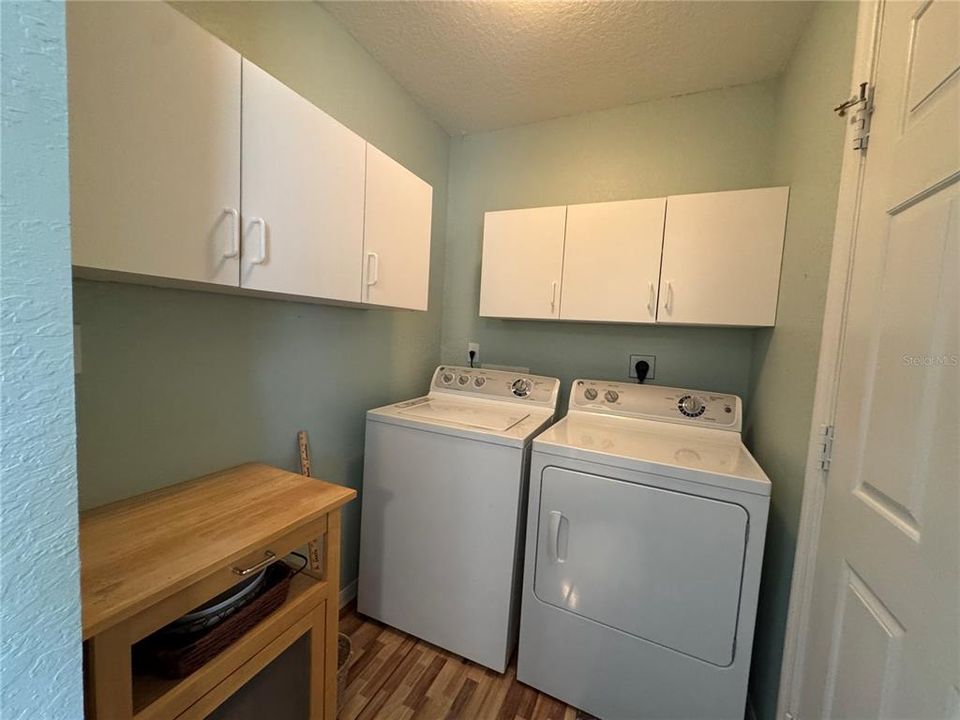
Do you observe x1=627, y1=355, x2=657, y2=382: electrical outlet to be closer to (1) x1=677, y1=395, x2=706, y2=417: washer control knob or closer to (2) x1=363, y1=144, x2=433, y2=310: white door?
(1) x1=677, y1=395, x2=706, y2=417: washer control knob

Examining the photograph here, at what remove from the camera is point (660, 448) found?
1423mm

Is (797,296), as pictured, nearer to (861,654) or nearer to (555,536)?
(861,654)

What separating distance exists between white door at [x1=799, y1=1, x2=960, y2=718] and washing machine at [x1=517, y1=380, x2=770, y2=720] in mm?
218

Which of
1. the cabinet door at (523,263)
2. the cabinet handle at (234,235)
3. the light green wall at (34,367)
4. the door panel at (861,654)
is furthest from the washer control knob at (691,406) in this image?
the light green wall at (34,367)

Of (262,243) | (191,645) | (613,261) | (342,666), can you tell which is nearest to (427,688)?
(342,666)

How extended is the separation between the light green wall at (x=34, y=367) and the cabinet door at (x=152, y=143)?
1.27 feet

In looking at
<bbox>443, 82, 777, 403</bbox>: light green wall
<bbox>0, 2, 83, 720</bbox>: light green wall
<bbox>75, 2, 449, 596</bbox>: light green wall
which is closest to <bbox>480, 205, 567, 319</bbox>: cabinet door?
<bbox>443, 82, 777, 403</bbox>: light green wall

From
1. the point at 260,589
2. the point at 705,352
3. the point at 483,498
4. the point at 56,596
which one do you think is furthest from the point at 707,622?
the point at 56,596

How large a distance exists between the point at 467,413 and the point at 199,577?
3.88 feet

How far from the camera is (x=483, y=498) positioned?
1.48m

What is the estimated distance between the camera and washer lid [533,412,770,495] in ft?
3.90

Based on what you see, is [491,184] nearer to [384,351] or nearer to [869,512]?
[384,351]

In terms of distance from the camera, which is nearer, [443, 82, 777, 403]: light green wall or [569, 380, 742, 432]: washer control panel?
[569, 380, 742, 432]: washer control panel

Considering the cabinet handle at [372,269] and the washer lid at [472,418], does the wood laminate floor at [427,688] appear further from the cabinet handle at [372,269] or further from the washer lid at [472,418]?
the cabinet handle at [372,269]
